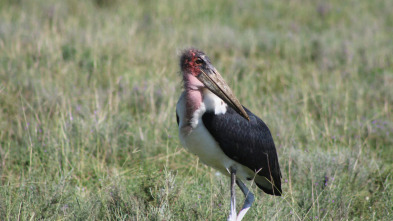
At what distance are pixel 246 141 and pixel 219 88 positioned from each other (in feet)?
1.38

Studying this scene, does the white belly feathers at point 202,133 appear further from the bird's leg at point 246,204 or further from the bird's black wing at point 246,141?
the bird's leg at point 246,204

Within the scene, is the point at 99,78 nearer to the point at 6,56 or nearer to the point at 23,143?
the point at 6,56

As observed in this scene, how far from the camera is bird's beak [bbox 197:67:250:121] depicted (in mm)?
3406

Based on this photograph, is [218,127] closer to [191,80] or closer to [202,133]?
[202,133]

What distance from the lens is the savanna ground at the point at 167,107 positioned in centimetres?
356

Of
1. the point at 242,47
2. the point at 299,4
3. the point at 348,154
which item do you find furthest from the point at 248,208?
the point at 299,4

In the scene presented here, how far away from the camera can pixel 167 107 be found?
17.1ft

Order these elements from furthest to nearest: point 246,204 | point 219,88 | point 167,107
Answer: point 167,107 → point 246,204 → point 219,88

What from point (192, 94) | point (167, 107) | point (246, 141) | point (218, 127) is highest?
point (192, 94)

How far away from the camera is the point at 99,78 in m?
5.89

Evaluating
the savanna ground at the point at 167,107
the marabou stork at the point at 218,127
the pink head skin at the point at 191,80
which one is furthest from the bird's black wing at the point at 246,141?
the savanna ground at the point at 167,107

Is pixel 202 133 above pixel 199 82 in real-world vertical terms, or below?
below

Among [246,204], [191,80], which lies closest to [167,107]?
[191,80]

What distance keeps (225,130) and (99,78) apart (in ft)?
9.56
